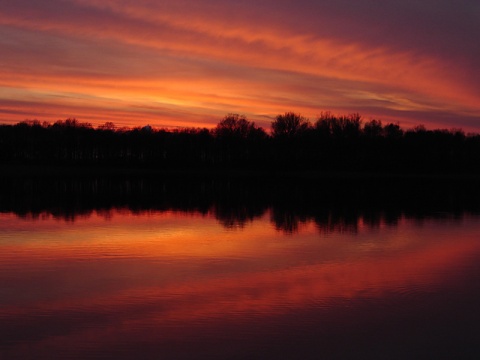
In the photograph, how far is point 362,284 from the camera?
13688 mm

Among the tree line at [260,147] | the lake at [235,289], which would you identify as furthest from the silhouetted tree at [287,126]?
the lake at [235,289]

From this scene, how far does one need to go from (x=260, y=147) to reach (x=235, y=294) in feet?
402

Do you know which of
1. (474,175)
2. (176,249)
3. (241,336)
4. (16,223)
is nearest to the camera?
(241,336)

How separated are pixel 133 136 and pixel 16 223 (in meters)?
124

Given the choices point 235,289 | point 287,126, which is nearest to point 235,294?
point 235,289

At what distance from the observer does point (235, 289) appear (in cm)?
1285

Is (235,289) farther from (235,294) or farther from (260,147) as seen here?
(260,147)

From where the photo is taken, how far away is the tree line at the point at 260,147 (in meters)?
118

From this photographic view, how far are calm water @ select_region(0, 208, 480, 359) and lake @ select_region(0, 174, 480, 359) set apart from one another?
34mm

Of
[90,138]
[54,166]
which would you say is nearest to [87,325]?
[54,166]

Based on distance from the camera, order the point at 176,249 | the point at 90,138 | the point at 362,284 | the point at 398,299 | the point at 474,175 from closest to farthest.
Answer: the point at 398,299, the point at 362,284, the point at 176,249, the point at 474,175, the point at 90,138

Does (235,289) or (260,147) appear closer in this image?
(235,289)

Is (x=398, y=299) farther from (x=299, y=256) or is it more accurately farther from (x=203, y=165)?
(x=203, y=165)

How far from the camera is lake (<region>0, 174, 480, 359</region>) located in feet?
30.6
